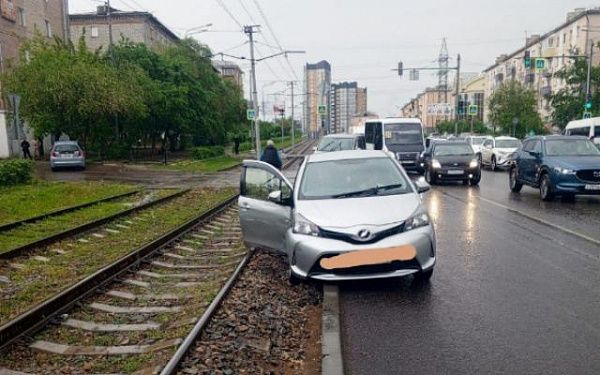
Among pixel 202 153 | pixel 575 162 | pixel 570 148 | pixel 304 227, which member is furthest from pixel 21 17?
pixel 304 227

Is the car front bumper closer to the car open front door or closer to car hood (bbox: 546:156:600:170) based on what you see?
the car open front door

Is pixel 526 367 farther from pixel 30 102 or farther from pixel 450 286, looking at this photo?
pixel 30 102

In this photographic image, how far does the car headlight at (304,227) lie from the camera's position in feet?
18.2

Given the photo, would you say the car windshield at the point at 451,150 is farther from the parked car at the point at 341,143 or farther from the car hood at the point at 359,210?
the car hood at the point at 359,210

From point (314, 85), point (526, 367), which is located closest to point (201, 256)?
point (526, 367)

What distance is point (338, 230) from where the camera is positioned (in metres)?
5.40

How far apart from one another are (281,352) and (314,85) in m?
96.5

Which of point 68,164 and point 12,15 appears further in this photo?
point 12,15

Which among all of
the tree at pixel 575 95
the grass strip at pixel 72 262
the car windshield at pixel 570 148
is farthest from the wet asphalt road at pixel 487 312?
the tree at pixel 575 95

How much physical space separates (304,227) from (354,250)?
2.19 ft

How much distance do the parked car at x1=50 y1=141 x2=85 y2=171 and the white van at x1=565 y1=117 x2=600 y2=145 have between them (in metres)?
26.6

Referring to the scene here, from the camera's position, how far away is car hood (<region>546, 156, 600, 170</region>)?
1244 cm

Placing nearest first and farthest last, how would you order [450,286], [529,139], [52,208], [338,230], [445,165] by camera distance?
[338,230], [450,286], [52,208], [529,139], [445,165]

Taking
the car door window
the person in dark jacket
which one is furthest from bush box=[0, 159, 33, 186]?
the car door window
